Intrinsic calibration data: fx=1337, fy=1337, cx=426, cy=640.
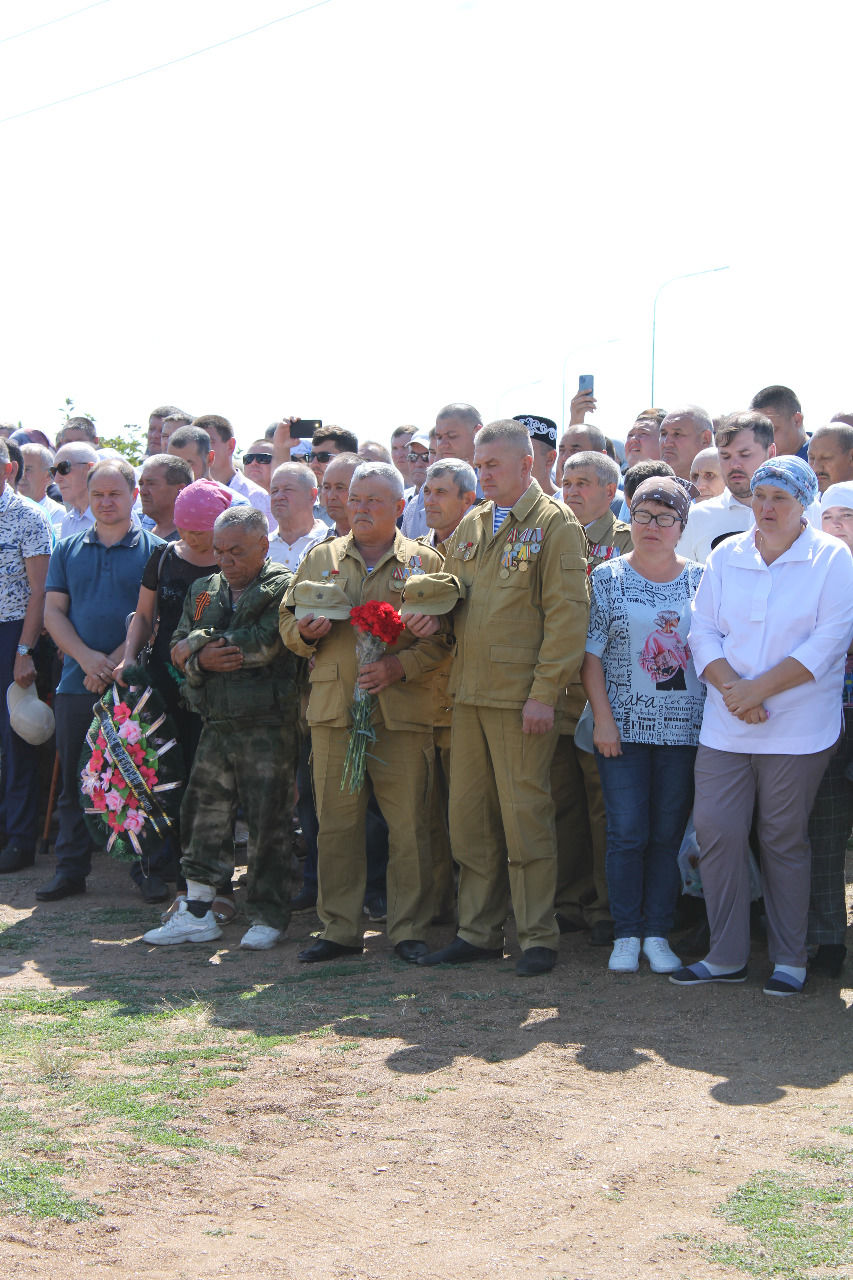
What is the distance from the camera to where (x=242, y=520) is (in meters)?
6.72

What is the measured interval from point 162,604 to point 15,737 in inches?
71.8

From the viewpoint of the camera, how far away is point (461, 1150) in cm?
421

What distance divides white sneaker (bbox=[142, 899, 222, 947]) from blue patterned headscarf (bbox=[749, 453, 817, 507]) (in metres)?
3.54

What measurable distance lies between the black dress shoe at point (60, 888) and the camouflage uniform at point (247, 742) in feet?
4.11

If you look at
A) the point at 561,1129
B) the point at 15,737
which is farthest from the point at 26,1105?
the point at 15,737

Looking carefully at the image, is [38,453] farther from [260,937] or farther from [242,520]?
[260,937]

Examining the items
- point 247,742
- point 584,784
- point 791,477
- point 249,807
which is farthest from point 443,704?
point 791,477

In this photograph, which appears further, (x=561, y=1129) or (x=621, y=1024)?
(x=621, y=1024)

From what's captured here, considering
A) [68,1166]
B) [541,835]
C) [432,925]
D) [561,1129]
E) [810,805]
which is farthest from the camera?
[432,925]

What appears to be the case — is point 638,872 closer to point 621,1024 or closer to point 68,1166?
point 621,1024

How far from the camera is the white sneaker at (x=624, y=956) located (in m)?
6.00

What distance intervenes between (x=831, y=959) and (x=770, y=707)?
1210 millimetres

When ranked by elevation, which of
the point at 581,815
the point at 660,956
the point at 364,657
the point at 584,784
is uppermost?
the point at 364,657

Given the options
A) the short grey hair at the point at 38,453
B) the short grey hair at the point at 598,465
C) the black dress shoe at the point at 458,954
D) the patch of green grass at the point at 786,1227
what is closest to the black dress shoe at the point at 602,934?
the black dress shoe at the point at 458,954
